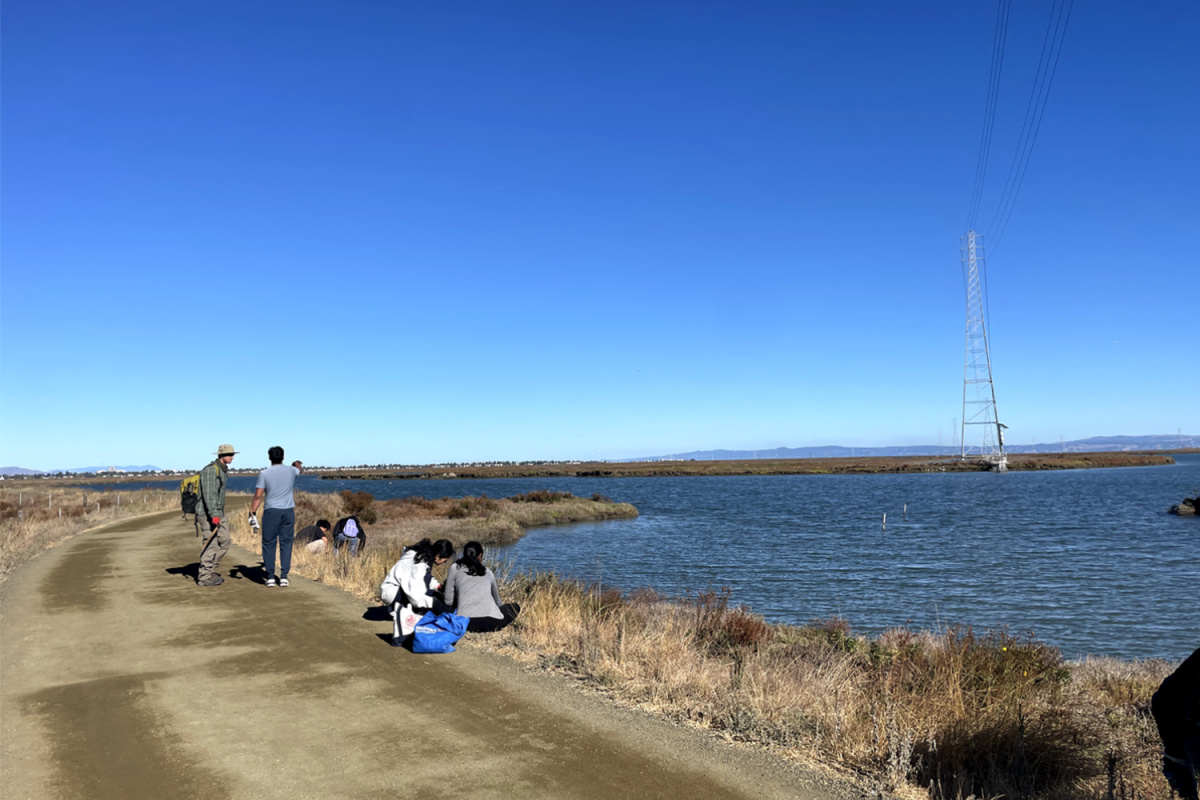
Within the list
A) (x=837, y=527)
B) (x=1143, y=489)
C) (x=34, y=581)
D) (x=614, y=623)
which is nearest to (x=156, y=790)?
(x=614, y=623)

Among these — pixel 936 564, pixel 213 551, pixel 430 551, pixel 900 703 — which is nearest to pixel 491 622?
pixel 430 551

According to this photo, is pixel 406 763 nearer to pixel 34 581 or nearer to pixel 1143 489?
pixel 34 581

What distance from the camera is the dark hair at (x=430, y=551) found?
9.67 metres

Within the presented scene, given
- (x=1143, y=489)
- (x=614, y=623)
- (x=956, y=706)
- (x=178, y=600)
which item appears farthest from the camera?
Result: (x=1143, y=489)

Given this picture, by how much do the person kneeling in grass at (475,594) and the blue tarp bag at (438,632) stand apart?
395 mm

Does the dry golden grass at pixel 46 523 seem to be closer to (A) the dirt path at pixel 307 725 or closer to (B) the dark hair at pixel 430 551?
(A) the dirt path at pixel 307 725

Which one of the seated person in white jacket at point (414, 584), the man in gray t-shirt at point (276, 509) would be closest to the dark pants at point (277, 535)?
the man in gray t-shirt at point (276, 509)

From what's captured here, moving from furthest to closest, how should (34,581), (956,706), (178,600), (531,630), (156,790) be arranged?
(34,581) < (178,600) < (531,630) < (956,706) < (156,790)

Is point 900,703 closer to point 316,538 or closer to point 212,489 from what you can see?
point 212,489

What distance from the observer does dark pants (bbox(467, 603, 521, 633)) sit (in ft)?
30.3

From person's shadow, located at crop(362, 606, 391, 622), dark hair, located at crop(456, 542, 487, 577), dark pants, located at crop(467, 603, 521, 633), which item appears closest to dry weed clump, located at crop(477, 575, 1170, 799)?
dark pants, located at crop(467, 603, 521, 633)

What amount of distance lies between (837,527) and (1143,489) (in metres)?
49.4

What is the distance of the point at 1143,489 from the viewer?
71.6m

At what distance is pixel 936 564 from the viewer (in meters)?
26.8
